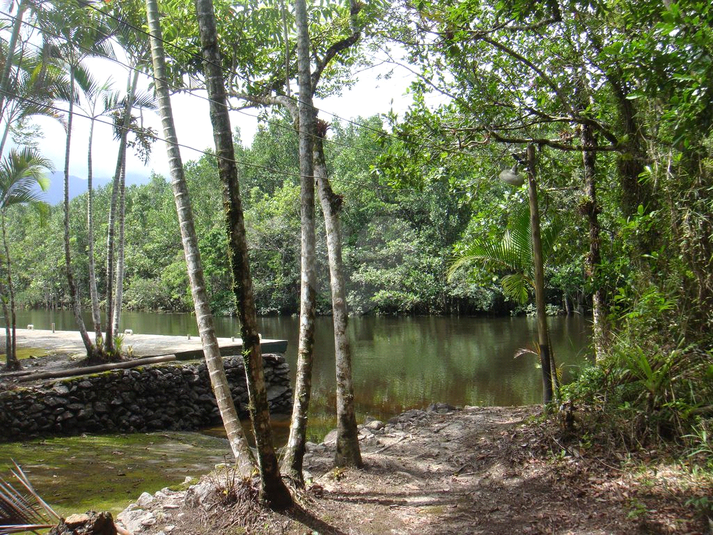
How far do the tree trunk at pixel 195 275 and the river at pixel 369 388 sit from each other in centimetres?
157

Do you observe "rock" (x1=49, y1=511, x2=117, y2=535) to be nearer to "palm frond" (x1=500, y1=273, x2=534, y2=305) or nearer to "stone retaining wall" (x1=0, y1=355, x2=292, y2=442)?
"palm frond" (x1=500, y1=273, x2=534, y2=305)

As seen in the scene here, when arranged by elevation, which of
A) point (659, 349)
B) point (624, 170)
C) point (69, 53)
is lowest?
point (659, 349)

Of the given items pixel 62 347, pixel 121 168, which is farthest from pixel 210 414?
pixel 121 168

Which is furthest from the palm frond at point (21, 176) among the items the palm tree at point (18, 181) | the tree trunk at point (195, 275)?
the tree trunk at point (195, 275)

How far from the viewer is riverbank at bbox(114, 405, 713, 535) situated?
13.6 ft

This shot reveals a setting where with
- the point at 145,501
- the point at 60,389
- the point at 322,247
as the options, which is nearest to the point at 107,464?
the point at 60,389

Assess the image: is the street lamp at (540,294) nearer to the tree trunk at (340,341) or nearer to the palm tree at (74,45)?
the tree trunk at (340,341)

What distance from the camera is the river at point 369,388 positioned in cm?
661

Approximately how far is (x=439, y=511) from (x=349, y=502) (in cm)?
82

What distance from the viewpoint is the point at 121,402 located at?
1003 centimetres

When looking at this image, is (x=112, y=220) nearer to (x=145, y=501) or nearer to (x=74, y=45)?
(x=74, y=45)

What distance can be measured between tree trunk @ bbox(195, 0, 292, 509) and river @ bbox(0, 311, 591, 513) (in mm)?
2004

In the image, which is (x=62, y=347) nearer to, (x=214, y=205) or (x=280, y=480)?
(x=280, y=480)

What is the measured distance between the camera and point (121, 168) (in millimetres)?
12000
